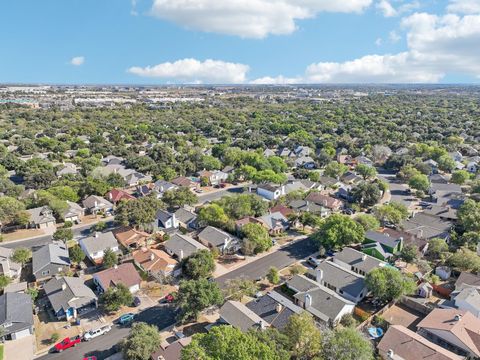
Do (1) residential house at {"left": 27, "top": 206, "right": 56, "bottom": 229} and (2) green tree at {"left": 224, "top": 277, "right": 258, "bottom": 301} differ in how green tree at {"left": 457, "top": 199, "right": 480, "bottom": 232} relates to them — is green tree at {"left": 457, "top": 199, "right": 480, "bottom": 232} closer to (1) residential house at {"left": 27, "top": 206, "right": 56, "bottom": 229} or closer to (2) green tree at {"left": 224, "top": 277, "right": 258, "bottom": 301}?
(2) green tree at {"left": 224, "top": 277, "right": 258, "bottom": 301}

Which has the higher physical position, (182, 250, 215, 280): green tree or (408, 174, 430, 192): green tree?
(408, 174, 430, 192): green tree

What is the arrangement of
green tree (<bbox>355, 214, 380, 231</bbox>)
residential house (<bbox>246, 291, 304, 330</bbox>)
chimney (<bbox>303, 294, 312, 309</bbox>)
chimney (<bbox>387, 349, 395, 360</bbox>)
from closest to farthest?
chimney (<bbox>387, 349, 395, 360</bbox>), residential house (<bbox>246, 291, 304, 330</bbox>), chimney (<bbox>303, 294, 312, 309</bbox>), green tree (<bbox>355, 214, 380, 231</bbox>)

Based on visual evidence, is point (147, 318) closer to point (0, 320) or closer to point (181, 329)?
point (181, 329)

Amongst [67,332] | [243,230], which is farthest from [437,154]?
[67,332]

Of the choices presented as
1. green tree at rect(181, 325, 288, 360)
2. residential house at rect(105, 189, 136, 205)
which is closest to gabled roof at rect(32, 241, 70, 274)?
residential house at rect(105, 189, 136, 205)

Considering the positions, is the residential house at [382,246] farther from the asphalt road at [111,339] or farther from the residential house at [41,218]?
the residential house at [41,218]

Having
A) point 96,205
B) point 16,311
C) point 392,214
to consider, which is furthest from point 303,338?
point 96,205

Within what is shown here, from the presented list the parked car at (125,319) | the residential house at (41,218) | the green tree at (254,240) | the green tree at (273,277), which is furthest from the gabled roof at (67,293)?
the residential house at (41,218)
